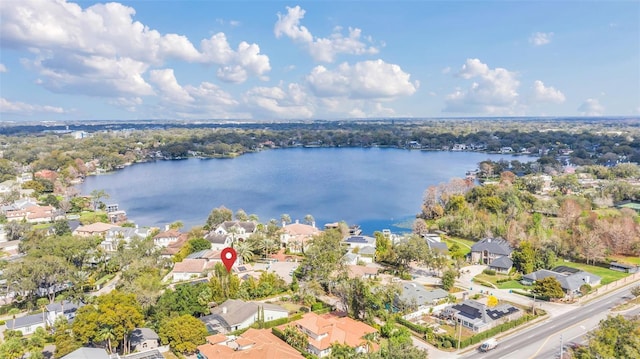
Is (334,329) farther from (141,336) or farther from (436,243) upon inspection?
(436,243)

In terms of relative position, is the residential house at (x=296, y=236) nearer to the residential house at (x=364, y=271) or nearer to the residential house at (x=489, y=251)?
the residential house at (x=364, y=271)

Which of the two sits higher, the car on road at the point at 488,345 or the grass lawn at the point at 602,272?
the car on road at the point at 488,345

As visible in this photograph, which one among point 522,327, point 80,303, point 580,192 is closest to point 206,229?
point 80,303

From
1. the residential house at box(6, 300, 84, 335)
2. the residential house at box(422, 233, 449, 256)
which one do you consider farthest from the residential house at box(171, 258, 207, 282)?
the residential house at box(422, 233, 449, 256)

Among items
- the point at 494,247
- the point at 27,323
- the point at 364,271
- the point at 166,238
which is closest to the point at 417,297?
the point at 364,271

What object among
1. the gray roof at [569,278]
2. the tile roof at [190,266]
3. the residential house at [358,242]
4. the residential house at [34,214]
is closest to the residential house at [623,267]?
the gray roof at [569,278]

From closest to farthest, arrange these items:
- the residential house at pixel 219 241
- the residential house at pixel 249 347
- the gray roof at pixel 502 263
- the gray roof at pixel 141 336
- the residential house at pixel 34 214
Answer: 1. the residential house at pixel 249 347
2. the gray roof at pixel 141 336
3. the gray roof at pixel 502 263
4. the residential house at pixel 219 241
5. the residential house at pixel 34 214

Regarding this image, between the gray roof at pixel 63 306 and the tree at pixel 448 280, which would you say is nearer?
the gray roof at pixel 63 306
